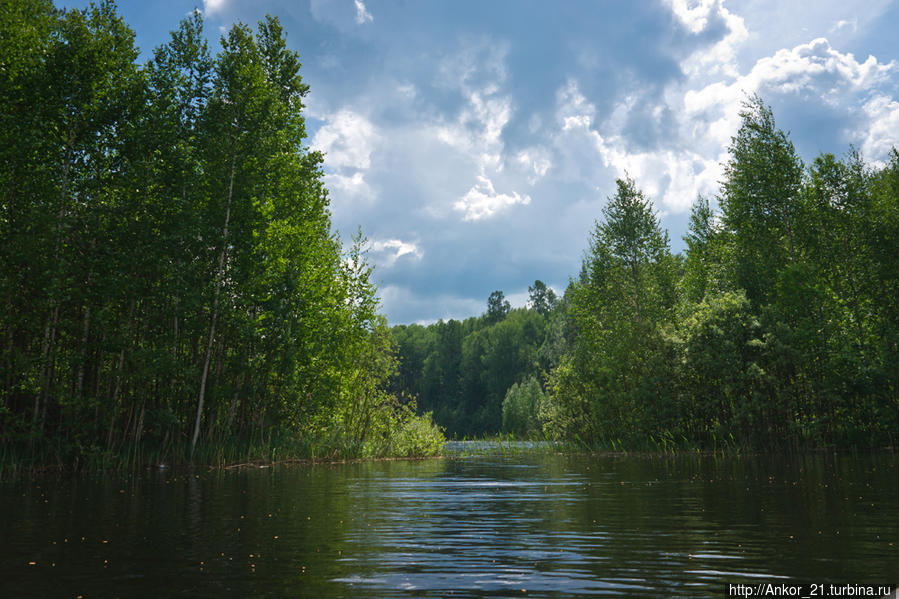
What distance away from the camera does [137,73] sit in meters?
24.7

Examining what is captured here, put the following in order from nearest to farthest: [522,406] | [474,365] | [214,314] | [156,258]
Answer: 1. [156,258]
2. [214,314]
3. [522,406]
4. [474,365]

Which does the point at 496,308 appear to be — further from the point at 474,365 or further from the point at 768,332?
the point at 768,332

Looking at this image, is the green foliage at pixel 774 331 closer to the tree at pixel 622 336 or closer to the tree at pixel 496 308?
the tree at pixel 622 336

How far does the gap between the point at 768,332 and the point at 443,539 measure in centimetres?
3122

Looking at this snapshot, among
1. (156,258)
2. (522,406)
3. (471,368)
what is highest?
(471,368)

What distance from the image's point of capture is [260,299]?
89.3 feet

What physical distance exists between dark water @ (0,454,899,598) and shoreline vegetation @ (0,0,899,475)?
712cm

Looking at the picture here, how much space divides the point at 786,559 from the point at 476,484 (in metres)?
13.2

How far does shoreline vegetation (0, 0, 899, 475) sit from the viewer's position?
22281 millimetres

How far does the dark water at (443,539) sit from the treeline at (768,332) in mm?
18902

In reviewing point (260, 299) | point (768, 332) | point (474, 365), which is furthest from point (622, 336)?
point (474, 365)

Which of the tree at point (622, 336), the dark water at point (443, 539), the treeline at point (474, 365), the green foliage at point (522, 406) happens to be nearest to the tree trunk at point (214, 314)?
the dark water at point (443, 539)

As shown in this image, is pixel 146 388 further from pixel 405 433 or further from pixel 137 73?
pixel 405 433

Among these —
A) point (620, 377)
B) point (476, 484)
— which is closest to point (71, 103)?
point (476, 484)
